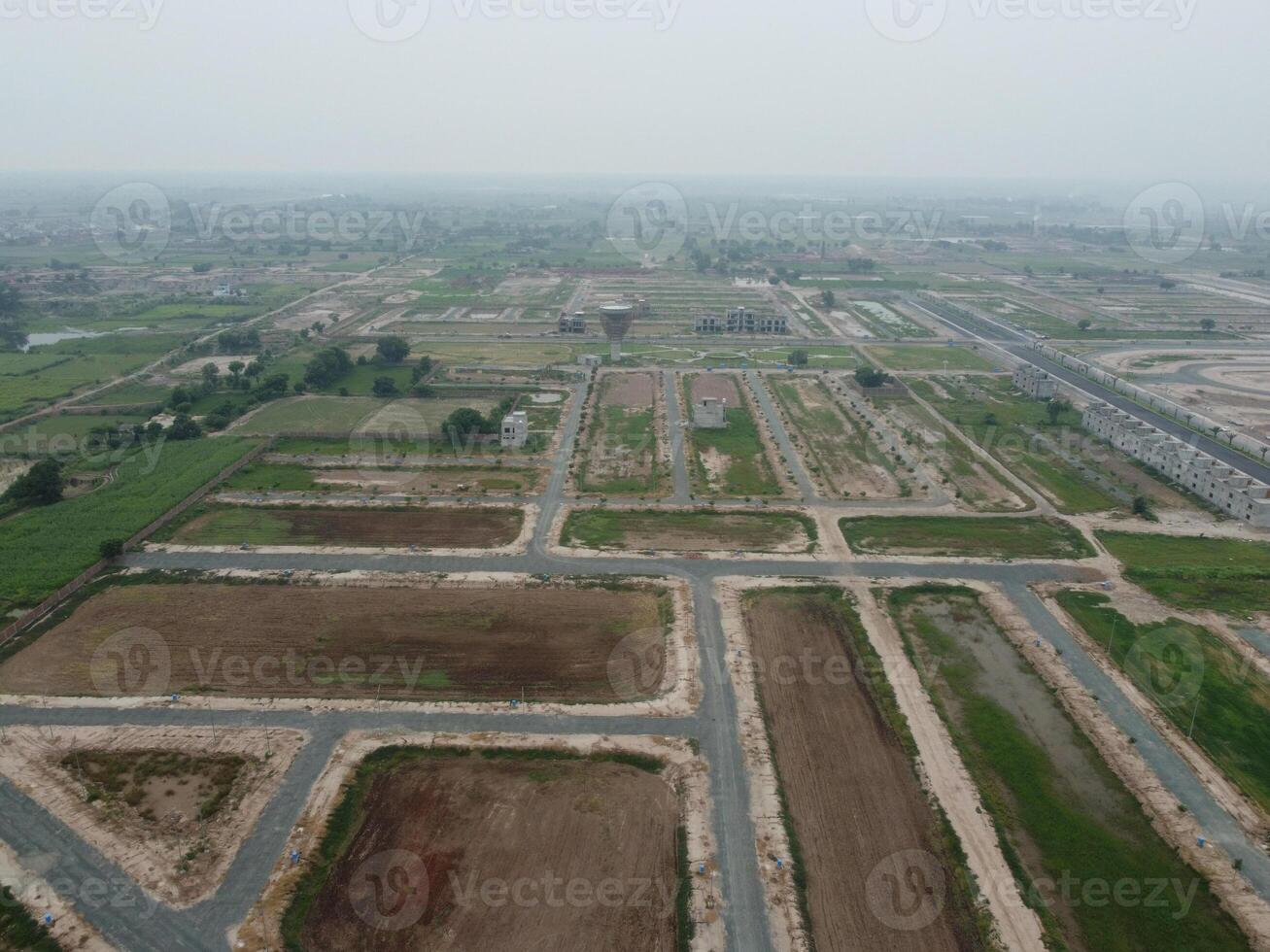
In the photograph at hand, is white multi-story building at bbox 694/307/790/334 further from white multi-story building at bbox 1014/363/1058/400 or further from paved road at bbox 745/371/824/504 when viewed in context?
white multi-story building at bbox 1014/363/1058/400

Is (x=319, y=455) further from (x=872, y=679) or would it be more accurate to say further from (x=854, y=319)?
(x=854, y=319)

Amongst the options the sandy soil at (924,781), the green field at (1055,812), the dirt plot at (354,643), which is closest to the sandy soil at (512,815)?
the sandy soil at (924,781)

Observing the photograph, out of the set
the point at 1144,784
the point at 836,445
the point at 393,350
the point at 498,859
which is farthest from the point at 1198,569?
the point at 393,350

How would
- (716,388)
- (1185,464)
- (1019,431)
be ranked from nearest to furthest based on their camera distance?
1. (1185,464)
2. (1019,431)
3. (716,388)

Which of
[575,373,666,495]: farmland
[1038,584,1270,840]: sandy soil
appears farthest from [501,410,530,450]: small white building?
[1038,584,1270,840]: sandy soil

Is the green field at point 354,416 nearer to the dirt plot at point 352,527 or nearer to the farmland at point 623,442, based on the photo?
the farmland at point 623,442

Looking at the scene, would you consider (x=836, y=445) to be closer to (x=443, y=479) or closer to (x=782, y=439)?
(x=782, y=439)
